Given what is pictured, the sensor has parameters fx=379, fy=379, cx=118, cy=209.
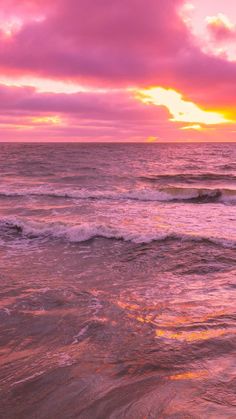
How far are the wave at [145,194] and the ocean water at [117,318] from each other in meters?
8.14

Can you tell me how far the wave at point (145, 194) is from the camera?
23391 mm

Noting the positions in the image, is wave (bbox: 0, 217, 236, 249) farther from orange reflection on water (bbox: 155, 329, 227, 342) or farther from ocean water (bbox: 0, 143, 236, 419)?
orange reflection on water (bbox: 155, 329, 227, 342)

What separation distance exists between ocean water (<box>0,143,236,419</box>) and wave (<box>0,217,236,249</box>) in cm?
4

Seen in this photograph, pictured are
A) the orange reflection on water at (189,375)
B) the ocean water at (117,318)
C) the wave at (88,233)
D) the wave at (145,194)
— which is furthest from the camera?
the wave at (145,194)

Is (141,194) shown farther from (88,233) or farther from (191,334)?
(191,334)

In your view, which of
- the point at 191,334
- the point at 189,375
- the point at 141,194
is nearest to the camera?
the point at 189,375

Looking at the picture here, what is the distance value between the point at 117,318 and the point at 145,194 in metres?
18.6

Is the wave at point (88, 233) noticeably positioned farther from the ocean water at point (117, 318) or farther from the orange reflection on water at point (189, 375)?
the orange reflection on water at point (189, 375)

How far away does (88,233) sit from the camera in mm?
12836

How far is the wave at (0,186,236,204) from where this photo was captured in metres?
23.4


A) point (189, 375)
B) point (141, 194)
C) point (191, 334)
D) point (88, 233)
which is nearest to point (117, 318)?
point (191, 334)

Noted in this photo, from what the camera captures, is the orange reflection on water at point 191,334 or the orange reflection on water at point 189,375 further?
the orange reflection on water at point 191,334

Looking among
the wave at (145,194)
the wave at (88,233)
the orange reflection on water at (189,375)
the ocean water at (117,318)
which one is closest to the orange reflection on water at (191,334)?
the ocean water at (117,318)

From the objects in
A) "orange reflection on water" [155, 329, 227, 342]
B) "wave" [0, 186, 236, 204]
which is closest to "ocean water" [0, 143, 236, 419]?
"orange reflection on water" [155, 329, 227, 342]
